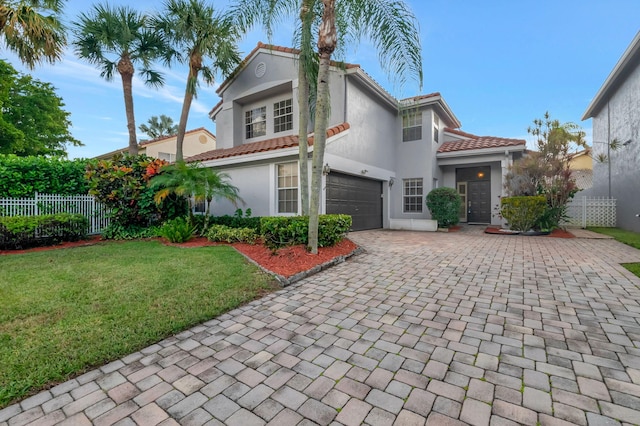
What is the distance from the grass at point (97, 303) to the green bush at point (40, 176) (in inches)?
141

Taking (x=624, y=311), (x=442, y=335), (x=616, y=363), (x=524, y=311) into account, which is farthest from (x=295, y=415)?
(x=624, y=311)

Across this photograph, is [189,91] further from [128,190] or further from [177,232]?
[177,232]

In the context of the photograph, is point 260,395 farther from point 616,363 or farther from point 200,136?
point 200,136

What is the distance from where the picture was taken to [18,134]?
18.0 meters

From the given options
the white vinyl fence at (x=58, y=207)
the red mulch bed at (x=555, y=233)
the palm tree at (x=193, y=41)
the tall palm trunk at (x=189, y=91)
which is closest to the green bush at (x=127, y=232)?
the white vinyl fence at (x=58, y=207)

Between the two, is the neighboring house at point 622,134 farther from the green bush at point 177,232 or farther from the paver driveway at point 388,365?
the green bush at point 177,232

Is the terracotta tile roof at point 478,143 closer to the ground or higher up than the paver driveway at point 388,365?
higher up

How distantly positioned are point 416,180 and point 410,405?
1336 cm

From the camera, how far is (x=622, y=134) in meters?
11.7

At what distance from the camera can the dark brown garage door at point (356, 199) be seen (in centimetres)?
1038

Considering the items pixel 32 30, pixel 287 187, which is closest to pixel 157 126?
pixel 32 30

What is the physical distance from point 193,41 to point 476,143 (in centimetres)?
1368

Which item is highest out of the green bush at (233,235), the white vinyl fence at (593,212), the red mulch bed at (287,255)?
the white vinyl fence at (593,212)

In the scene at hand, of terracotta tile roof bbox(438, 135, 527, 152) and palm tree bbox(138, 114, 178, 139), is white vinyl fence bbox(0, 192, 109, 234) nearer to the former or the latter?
terracotta tile roof bbox(438, 135, 527, 152)
